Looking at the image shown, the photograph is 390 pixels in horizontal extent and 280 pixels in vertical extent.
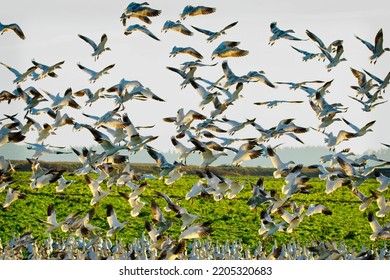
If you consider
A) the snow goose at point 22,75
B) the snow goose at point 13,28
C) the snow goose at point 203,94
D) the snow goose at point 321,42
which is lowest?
the snow goose at point 203,94

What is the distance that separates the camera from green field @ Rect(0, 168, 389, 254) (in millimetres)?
26875

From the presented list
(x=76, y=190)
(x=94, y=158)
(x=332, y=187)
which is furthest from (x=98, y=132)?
(x=76, y=190)

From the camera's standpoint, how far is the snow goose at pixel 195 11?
64.4 feet

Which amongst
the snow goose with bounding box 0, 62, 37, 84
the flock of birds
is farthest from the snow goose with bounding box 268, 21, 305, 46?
the snow goose with bounding box 0, 62, 37, 84

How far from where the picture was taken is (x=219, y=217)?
30047 mm

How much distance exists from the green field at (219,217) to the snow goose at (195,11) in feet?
18.4

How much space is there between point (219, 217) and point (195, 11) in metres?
11.6

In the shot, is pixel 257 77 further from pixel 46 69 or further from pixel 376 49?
pixel 46 69

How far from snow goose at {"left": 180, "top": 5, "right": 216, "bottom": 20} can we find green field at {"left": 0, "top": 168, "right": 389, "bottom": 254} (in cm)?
560

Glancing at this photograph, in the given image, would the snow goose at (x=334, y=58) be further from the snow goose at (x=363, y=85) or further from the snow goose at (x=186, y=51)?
the snow goose at (x=186, y=51)

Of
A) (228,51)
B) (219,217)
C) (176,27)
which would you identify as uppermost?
(176,27)

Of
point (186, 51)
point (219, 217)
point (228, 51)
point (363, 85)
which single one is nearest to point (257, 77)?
point (228, 51)

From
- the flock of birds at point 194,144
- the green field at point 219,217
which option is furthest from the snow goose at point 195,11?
the green field at point 219,217

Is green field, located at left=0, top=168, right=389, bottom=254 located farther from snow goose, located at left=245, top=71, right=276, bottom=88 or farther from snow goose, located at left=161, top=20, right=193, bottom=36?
snow goose, located at left=161, top=20, right=193, bottom=36
